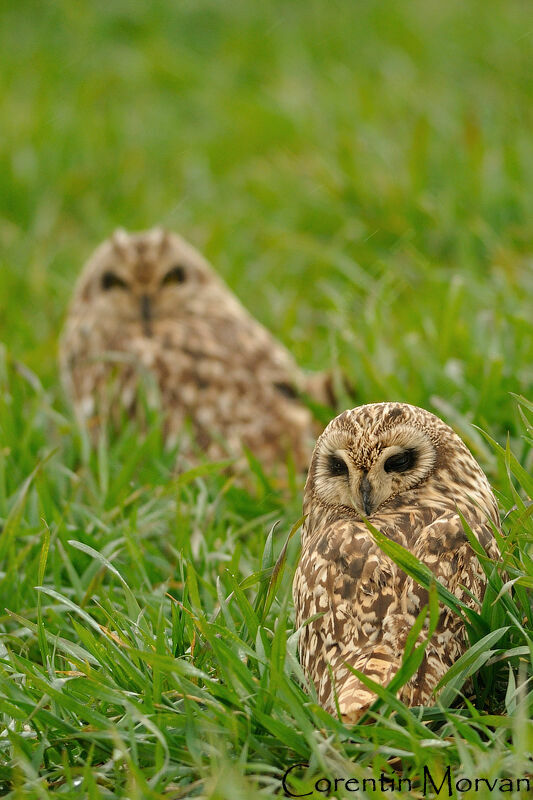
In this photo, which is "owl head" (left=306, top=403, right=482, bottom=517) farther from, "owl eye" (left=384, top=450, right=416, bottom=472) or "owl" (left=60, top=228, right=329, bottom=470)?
"owl" (left=60, top=228, right=329, bottom=470)

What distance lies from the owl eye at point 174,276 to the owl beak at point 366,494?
2838mm

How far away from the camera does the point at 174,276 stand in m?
5.36

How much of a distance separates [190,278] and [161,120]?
3.93m

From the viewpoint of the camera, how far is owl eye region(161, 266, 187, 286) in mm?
5328

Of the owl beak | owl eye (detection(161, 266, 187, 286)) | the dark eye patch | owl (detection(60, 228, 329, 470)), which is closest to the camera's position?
the owl beak

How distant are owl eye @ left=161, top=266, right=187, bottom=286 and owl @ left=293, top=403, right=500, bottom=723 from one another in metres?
2.59

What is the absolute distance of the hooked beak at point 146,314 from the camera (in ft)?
16.7

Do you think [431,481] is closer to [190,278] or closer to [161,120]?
[190,278]

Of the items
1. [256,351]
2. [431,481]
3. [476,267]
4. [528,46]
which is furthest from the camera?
[528,46]

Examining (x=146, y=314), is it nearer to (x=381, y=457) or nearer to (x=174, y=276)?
(x=174, y=276)

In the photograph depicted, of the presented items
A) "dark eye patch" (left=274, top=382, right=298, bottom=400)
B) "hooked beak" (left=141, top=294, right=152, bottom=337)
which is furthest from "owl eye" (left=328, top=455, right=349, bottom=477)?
"hooked beak" (left=141, top=294, right=152, bottom=337)

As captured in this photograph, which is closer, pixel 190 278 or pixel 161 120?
pixel 190 278

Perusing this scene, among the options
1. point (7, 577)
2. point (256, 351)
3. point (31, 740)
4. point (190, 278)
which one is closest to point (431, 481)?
point (31, 740)

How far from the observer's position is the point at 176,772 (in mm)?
2361
